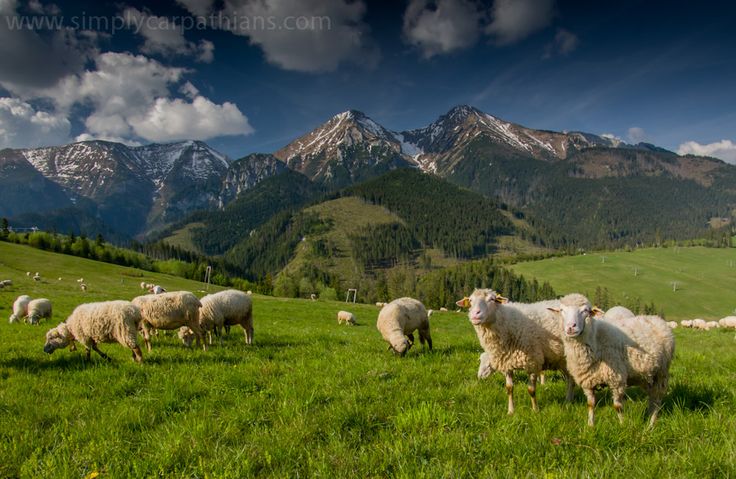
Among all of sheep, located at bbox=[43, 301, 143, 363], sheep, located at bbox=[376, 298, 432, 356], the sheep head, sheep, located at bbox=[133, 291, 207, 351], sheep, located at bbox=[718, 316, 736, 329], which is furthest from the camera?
sheep, located at bbox=[718, 316, 736, 329]

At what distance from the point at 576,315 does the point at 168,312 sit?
1379 centimetres

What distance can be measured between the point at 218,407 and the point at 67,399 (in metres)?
3.10

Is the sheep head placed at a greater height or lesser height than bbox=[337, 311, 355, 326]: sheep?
greater

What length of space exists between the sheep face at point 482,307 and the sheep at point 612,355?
1458 millimetres

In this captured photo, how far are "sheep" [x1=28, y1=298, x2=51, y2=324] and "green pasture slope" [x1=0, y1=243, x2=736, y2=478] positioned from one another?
685 inches

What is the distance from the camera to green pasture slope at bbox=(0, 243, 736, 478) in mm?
4930

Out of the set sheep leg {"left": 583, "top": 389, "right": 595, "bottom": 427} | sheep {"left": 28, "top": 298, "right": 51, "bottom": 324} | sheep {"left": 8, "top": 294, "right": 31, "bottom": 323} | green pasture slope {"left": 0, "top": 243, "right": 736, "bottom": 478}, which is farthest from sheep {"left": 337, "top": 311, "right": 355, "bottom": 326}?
sheep leg {"left": 583, "top": 389, "right": 595, "bottom": 427}

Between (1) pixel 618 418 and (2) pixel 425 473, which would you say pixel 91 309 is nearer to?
(2) pixel 425 473

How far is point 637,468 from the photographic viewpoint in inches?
184

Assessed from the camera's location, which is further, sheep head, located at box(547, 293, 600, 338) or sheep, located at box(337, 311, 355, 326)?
sheep, located at box(337, 311, 355, 326)

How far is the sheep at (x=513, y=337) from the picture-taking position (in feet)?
26.3

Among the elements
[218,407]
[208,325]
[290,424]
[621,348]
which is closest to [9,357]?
[208,325]

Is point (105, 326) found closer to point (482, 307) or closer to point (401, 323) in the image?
point (401, 323)

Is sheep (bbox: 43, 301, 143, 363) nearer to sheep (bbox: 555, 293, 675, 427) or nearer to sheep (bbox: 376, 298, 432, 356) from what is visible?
sheep (bbox: 376, 298, 432, 356)
